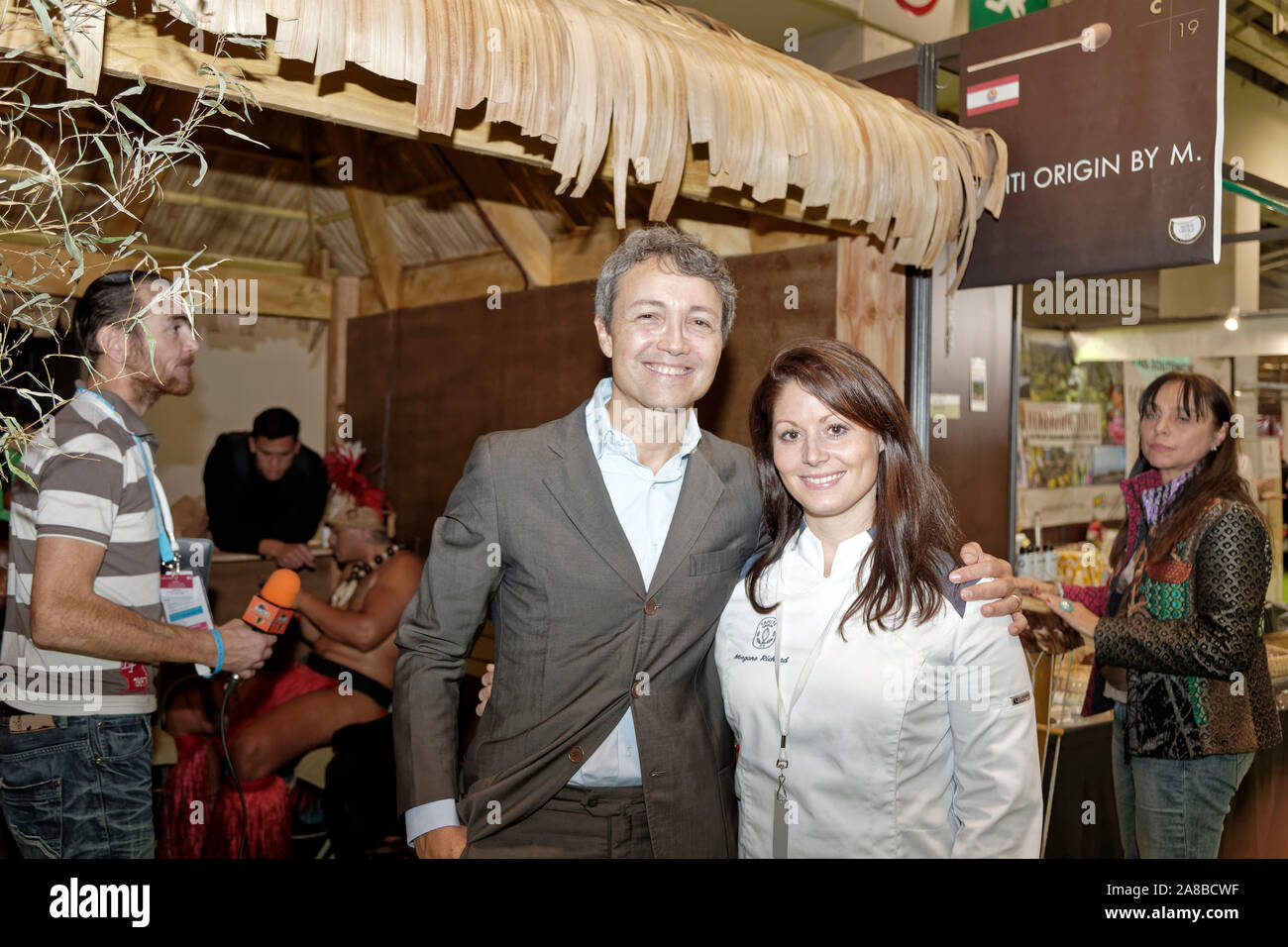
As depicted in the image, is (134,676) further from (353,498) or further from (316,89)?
(353,498)

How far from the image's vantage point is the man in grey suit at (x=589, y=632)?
6.00 feet

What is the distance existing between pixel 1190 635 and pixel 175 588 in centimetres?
254

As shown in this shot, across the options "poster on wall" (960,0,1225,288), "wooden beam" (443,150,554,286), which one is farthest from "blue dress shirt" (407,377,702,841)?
"wooden beam" (443,150,554,286)

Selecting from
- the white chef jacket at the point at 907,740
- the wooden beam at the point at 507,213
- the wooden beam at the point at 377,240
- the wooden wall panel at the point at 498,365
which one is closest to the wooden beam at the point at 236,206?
the wooden beam at the point at 377,240

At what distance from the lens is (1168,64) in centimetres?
273

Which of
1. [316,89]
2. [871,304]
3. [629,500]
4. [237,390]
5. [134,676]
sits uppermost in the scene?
[316,89]

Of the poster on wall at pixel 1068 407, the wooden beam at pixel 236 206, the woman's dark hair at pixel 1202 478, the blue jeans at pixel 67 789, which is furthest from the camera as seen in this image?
the wooden beam at pixel 236 206

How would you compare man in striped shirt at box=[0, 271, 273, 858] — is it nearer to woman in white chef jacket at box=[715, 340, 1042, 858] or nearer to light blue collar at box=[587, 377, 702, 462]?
light blue collar at box=[587, 377, 702, 462]

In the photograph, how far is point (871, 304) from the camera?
3527 millimetres

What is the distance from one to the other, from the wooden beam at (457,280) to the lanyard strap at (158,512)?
2890 mm

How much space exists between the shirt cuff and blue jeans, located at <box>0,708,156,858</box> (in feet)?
2.70

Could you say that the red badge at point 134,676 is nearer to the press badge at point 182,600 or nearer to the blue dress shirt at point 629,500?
the press badge at point 182,600

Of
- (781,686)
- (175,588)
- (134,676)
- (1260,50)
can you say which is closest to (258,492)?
(175,588)

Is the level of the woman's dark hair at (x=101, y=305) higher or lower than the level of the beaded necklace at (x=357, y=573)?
higher
